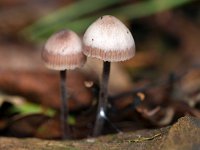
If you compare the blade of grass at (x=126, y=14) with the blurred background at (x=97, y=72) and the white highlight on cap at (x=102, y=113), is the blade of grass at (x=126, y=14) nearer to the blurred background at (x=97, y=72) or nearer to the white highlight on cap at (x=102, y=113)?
the blurred background at (x=97, y=72)

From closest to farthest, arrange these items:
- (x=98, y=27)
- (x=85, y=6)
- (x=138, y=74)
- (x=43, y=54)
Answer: (x=98, y=27), (x=43, y=54), (x=138, y=74), (x=85, y=6)

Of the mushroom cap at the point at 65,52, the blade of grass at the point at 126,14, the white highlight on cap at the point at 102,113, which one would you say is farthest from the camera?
the blade of grass at the point at 126,14

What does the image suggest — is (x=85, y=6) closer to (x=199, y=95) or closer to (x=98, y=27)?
(x=199, y=95)

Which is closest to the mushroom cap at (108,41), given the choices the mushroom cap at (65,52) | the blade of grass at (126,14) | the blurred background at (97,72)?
the mushroom cap at (65,52)

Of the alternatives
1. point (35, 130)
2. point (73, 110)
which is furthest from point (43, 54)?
point (73, 110)

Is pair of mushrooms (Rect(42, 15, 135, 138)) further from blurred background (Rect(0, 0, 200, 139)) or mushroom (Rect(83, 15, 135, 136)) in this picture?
blurred background (Rect(0, 0, 200, 139))

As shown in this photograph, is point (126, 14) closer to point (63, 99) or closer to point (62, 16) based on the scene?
point (62, 16)

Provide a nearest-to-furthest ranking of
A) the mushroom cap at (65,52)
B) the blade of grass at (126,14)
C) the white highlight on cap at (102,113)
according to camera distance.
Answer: the mushroom cap at (65,52)
the white highlight on cap at (102,113)
the blade of grass at (126,14)
